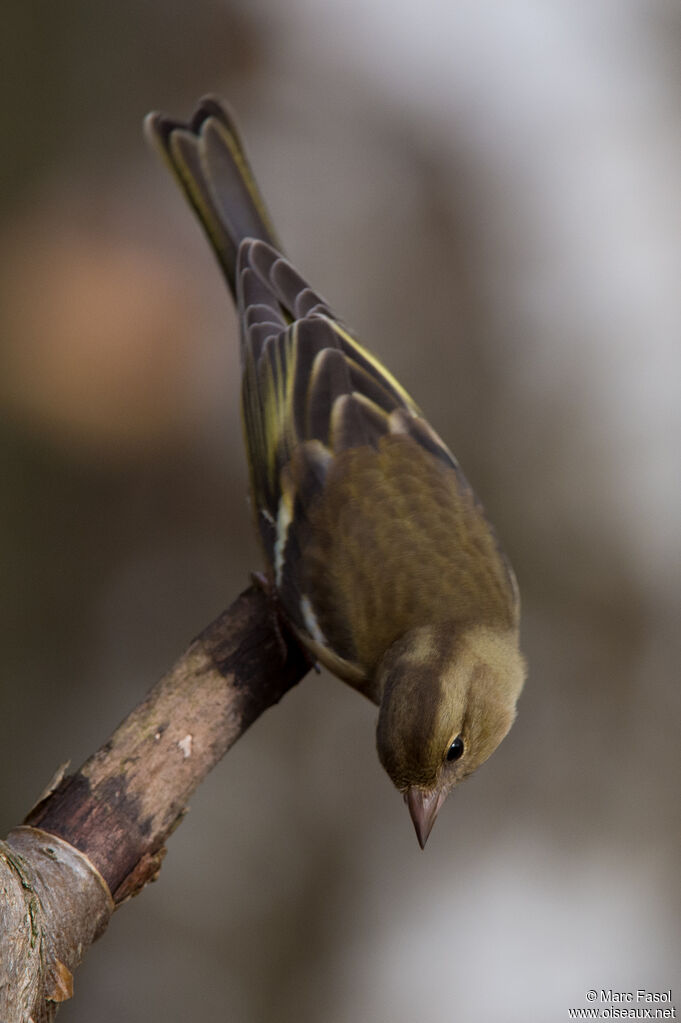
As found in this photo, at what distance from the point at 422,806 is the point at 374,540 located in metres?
0.82

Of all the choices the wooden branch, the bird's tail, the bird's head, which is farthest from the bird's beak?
the bird's tail

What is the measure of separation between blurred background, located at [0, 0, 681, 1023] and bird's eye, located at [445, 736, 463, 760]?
7.04 ft

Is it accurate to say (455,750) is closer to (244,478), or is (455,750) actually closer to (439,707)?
(439,707)

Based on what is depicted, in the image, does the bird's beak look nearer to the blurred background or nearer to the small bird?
the small bird

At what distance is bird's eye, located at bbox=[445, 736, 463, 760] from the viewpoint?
2973 mm

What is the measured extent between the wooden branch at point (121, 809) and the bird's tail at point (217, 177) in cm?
153

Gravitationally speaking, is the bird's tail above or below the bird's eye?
above

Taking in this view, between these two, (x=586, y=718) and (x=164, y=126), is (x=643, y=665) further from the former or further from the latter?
(x=164, y=126)

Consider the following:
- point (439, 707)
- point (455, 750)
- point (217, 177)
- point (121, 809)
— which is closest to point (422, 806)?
point (455, 750)

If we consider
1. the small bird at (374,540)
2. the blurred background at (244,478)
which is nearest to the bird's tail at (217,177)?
the small bird at (374,540)

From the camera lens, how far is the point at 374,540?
3.43 meters

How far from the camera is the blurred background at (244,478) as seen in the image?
Answer: 5.00 meters

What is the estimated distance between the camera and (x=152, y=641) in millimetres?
5344

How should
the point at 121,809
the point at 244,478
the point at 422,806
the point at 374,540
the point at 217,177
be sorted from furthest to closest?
the point at 244,478, the point at 217,177, the point at 374,540, the point at 422,806, the point at 121,809
